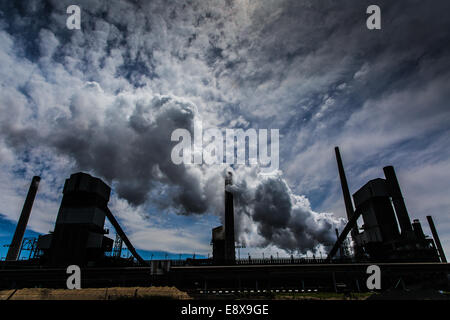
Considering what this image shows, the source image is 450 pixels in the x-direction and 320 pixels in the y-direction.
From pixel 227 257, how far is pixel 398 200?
36476 millimetres

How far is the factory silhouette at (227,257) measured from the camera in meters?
34.1

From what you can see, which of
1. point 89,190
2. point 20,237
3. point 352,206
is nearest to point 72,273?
point 89,190

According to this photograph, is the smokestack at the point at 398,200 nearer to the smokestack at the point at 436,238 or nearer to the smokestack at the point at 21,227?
the smokestack at the point at 436,238

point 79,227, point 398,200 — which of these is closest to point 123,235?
point 79,227

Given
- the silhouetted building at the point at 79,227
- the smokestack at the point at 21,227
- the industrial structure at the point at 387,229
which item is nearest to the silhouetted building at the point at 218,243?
the silhouetted building at the point at 79,227

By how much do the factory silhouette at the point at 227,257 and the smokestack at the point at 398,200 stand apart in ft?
0.52

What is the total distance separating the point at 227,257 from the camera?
160ft

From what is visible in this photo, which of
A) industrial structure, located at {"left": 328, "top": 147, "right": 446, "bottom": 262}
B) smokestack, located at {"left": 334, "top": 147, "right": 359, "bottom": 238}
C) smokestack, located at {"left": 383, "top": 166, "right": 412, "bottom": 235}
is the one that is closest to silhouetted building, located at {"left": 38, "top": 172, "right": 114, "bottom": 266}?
industrial structure, located at {"left": 328, "top": 147, "right": 446, "bottom": 262}

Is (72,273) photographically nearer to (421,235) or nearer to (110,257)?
(110,257)

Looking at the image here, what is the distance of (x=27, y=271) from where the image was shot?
3491cm

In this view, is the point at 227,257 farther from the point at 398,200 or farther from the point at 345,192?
the point at 398,200

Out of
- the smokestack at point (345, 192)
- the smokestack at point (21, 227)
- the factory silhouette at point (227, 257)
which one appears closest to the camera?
the factory silhouette at point (227, 257)
